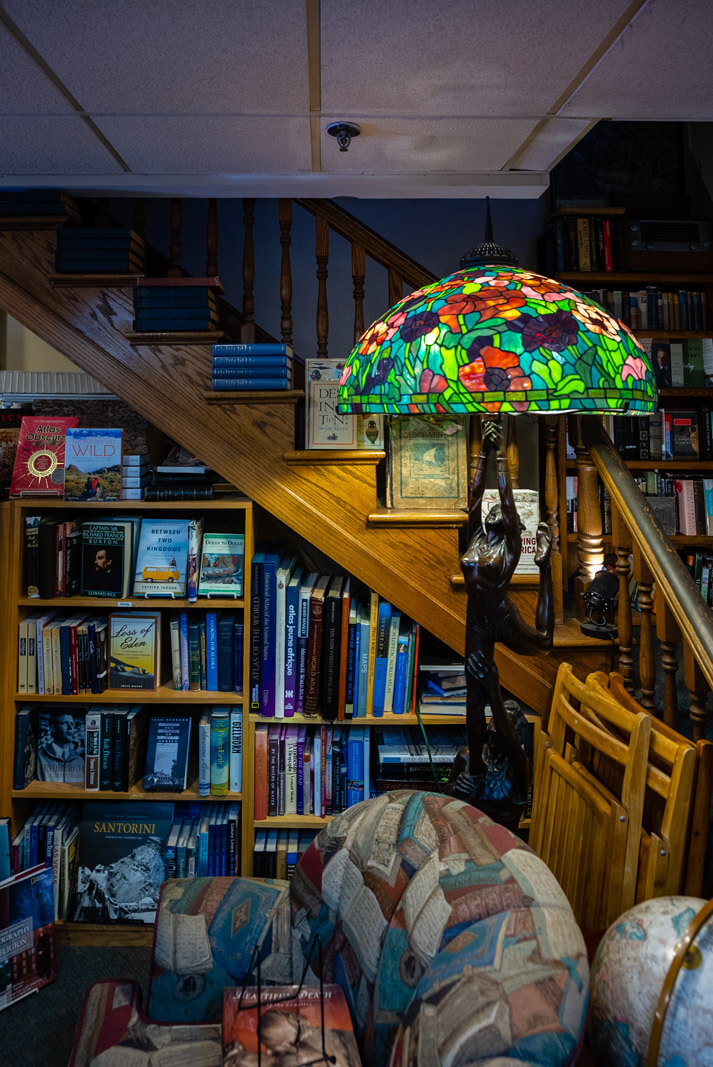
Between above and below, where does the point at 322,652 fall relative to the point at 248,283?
below

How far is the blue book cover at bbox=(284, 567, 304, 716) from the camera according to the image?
2.39m

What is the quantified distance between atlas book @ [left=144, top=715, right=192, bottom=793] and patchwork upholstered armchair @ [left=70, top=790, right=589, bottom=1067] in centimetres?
65

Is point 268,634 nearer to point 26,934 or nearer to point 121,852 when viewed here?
point 121,852

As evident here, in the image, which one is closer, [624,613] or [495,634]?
[495,634]

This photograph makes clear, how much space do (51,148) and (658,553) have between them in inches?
73.8

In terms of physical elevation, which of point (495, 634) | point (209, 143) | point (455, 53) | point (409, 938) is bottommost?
point (409, 938)

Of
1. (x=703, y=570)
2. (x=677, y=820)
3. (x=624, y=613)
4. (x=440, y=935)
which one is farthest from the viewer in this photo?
(x=703, y=570)

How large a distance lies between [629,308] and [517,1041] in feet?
10.6

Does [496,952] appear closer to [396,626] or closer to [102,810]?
[396,626]

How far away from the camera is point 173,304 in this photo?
2.35 metres

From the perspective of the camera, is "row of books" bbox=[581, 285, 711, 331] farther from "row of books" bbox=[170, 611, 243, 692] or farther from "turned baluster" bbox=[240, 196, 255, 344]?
"row of books" bbox=[170, 611, 243, 692]

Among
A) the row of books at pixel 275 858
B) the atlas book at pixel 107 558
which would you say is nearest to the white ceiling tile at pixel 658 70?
the atlas book at pixel 107 558

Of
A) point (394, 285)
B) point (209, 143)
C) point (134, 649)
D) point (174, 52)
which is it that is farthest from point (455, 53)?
point (134, 649)

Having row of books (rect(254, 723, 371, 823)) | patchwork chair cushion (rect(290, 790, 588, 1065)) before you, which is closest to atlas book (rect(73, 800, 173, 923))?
row of books (rect(254, 723, 371, 823))
